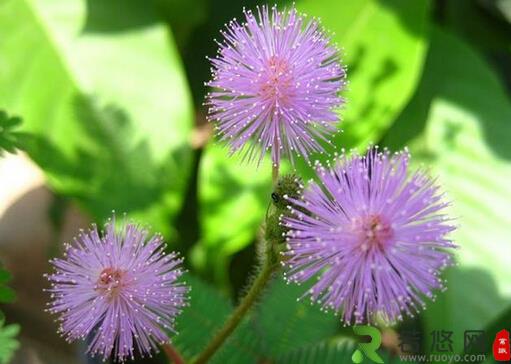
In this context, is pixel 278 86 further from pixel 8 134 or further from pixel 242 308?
pixel 8 134

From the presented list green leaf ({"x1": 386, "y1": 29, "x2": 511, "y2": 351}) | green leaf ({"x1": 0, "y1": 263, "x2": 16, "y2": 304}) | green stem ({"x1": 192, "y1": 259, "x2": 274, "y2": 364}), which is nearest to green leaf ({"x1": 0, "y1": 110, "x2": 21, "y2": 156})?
green leaf ({"x1": 0, "y1": 263, "x2": 16, "y2": 304})

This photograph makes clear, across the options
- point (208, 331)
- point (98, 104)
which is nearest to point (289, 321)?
point (208, 331)

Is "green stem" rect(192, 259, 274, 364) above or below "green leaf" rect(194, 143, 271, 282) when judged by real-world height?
below

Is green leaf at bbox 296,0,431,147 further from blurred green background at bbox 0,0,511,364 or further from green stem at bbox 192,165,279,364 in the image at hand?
green stem at bbox 192,165,279,364

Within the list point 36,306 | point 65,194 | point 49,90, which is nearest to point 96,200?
point 65,194

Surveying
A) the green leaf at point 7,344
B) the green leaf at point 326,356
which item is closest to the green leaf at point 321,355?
the green leaf at point 326,356

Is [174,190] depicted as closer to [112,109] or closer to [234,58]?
[112,109]

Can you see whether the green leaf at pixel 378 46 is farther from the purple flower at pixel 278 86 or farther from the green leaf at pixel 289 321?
the purple flower at pixel 278 86

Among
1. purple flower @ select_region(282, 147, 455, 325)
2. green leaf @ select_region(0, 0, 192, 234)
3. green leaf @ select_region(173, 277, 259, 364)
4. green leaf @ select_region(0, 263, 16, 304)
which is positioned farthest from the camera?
green leaf @ select_region(0, 0, 192, 234)
